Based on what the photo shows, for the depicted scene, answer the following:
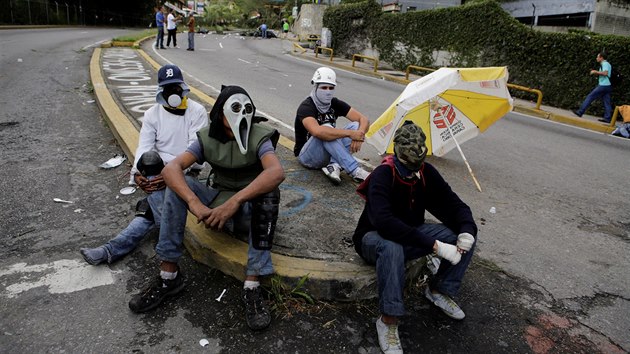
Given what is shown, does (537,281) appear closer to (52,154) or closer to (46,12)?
(52,154)

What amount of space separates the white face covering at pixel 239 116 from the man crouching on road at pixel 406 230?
35.5 inches

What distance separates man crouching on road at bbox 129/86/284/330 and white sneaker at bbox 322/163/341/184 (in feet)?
4.99

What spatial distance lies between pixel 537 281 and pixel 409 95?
240 cm

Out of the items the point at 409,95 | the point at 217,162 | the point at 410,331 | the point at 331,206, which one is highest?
the point at 409,95

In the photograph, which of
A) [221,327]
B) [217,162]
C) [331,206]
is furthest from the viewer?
[331,206]

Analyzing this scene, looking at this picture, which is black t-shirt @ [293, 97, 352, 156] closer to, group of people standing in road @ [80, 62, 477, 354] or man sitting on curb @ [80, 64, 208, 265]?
man sitting on curb @ [80, 64, 208, 265]

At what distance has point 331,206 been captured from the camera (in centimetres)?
416

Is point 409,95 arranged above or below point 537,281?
above

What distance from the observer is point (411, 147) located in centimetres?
275

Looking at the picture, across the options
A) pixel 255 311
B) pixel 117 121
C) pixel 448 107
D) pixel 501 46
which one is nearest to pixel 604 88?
pixel 501 46

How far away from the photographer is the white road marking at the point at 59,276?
9.74ft

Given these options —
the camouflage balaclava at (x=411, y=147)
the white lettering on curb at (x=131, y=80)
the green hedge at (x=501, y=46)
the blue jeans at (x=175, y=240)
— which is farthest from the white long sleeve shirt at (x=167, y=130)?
the green hedge at (x=501, y=46)

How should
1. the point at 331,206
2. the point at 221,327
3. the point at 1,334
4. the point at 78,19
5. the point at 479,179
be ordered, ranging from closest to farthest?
the point at 1,334 < the point at 221,327 < the point at 331,206 < the point at 479,179 < the point at 78,19

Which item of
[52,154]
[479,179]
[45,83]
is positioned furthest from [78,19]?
[479,179]
